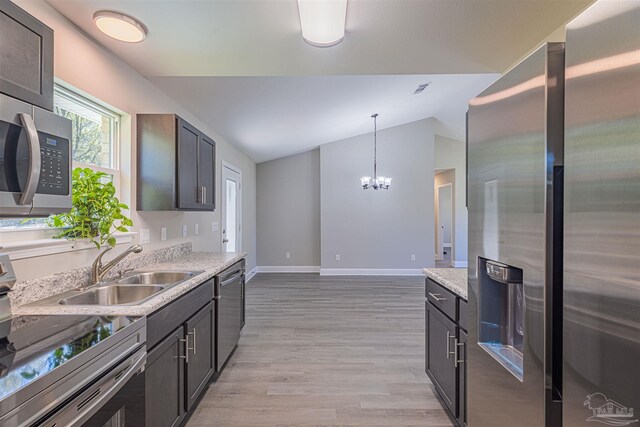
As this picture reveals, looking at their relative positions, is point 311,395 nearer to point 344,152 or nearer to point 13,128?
point 13,128

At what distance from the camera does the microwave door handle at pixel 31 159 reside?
41.3 inches

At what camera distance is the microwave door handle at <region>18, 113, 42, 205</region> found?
3.44 ft

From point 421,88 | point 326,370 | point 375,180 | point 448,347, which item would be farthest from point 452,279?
point 375,180

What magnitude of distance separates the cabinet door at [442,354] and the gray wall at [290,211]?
4813 millimetres

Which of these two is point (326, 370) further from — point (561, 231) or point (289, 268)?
point (289, 268)

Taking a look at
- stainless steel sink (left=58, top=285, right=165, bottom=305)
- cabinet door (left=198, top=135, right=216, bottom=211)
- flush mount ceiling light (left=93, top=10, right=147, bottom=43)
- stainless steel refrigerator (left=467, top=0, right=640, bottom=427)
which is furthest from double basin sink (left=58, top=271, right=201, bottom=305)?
stainless steel refrigerator (left=467, top=0, right=640, bottom=427)

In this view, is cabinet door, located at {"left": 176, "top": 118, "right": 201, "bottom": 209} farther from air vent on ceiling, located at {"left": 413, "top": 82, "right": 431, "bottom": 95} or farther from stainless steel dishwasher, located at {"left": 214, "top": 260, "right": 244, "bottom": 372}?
air vent on ceiling, located at {"left": 413, "top": 82, "right": 431, "bottom": 95}

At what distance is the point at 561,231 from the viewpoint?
92 cm

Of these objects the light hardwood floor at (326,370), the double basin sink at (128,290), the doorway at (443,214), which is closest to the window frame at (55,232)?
the double basin sink at (128,290)

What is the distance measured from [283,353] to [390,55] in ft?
9.02

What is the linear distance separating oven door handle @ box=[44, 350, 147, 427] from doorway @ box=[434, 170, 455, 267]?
7729 mm

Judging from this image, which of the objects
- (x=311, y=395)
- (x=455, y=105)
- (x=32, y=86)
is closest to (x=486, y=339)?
(x=311, y=395)

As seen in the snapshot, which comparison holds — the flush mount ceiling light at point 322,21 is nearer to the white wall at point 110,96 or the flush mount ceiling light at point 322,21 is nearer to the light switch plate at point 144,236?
the white wall at point 110,96

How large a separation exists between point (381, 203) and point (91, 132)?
533 centimetres
